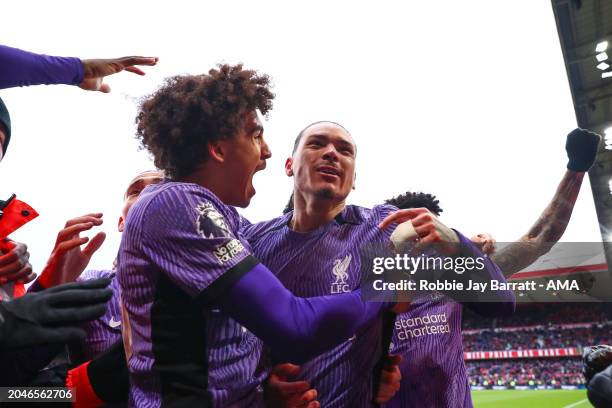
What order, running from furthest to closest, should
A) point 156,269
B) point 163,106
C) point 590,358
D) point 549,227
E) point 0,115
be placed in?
1. point 590,358
2. point 549,227
3. point 0,115
4. point 163,106
5. point 156,269

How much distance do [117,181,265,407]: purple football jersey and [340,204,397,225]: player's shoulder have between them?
3.21 ft

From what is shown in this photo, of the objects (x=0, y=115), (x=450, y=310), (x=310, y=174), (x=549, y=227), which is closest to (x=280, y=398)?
(x=310, y=174)

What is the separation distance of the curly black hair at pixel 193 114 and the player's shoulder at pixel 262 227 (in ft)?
2.27

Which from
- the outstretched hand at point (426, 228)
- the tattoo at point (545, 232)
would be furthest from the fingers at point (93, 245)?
the tattoo at point (545, 232)

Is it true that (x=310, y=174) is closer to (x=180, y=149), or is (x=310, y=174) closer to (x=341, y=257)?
(x=341, y=257)

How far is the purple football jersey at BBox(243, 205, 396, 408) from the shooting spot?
214 cm

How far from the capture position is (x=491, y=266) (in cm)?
213

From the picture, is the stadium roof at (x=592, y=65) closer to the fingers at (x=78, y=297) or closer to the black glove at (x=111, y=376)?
the black glove at (x=111, y=376)

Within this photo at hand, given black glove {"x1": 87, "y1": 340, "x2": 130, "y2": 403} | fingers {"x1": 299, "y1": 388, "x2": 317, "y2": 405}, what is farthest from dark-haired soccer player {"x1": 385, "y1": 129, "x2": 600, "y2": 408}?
black glove {"x1": 87, "y1": 340, "x2": 130, "y2": 403}

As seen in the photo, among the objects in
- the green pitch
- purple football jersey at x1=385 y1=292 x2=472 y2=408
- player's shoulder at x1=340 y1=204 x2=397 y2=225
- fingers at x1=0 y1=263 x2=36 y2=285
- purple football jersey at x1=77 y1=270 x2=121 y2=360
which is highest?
player's shoulder at x1=340 y1=204 x2=397 y2=225

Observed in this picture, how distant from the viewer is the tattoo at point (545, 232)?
3215 millimetres

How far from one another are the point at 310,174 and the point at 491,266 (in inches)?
36.4

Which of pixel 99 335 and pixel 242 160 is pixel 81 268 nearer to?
pixel 99 335

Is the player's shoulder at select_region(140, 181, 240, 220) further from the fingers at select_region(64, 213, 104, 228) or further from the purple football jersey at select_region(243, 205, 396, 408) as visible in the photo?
the fingers at select_region(64, 213, 104, 228)
